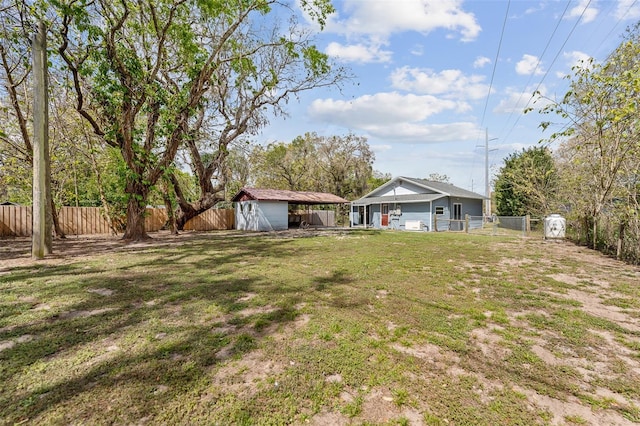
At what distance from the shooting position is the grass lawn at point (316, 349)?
214cm

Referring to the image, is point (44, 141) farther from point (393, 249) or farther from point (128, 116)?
point (393, 249)

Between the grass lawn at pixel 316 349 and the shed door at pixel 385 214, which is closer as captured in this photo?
the grass lawn at pixel 316 349

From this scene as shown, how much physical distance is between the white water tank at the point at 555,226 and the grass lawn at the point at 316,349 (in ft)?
27.9

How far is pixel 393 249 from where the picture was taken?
33.2 ft

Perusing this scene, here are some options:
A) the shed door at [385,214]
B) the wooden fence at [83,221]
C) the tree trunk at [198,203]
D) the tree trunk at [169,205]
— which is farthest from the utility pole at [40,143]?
the shed door at [385,214]

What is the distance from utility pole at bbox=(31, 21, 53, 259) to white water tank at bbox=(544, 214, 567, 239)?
18738 mm

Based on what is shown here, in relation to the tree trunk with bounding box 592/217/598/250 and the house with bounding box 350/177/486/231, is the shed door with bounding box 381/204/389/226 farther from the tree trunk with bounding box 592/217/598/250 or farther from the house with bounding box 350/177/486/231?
the tree trunk with bounding box 592/217/598/250

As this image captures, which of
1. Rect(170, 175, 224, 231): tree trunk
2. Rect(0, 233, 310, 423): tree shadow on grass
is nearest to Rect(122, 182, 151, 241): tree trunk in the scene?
Rect(170, 175, 224, 231): tree trunk

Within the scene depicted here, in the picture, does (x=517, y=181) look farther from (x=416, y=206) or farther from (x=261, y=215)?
(x=261, y=215)

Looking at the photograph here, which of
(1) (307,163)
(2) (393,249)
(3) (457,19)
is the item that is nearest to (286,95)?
(3) (457,19)

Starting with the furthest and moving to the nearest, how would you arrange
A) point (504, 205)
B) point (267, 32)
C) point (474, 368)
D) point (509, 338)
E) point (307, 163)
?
point (307, 163) → point (504, 205) → point (267, 32) → point (509, 338) → point (474, 368)

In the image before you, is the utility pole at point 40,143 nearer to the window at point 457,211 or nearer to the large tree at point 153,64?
the large tree at point 153,64

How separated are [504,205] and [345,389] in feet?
87.8

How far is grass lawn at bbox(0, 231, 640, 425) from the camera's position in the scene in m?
2.14
